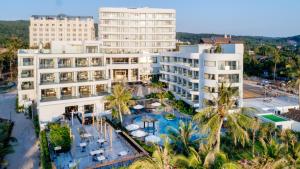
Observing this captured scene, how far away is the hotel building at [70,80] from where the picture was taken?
4369 cm

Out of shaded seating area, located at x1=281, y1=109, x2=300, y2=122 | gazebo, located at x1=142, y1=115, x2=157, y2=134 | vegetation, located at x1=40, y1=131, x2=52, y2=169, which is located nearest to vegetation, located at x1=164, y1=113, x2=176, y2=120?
gazebo, located at x1=142, y1=115, x2=157, y2=134

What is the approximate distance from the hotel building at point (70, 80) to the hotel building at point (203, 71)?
14.6 m

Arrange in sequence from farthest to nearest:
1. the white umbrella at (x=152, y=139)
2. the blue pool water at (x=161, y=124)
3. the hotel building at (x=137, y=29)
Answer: the hotel building at (x=137, y=29), the blue pool water at (x=161, y=124), the white umbrella at (x=152, y=139)

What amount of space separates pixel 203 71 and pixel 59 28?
113 meters

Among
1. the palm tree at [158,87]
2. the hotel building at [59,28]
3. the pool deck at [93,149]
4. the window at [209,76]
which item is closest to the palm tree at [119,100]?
the pool deck at [93,149]

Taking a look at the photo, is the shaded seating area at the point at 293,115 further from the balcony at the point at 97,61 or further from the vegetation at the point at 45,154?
the vegetation at the point at 45,154

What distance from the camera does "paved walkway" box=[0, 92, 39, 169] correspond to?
31.0 metres

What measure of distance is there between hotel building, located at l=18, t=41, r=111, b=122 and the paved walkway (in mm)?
3477

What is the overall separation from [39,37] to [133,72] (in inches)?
3303

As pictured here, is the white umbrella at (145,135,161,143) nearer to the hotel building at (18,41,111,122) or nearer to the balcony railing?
the hotel building at (18,41,111,122)

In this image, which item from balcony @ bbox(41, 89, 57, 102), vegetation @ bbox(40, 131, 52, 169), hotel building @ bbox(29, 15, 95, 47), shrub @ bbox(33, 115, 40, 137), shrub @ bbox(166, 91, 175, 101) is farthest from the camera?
hotel building @ bbox(29, 15, 95, 47)

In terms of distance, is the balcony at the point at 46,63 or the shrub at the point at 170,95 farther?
the shrub at the point at 170,95

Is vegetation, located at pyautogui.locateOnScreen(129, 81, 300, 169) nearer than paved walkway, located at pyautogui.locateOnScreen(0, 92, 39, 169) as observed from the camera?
Yes

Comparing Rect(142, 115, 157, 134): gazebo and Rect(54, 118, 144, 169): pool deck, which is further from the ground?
Rect(142, 115, 157, 134): gazebo
